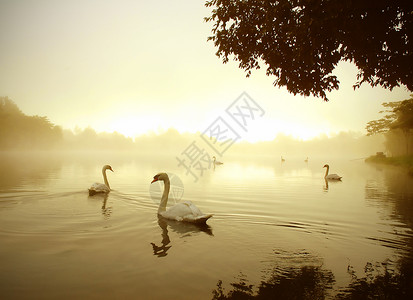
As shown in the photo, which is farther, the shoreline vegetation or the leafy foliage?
the shoreline vegetation

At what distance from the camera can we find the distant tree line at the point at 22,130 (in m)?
88.4

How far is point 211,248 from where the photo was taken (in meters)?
7.55

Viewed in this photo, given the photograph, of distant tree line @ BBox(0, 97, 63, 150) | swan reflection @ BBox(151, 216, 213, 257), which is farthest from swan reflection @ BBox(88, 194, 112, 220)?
distant tree line @ BBox(0, 97, 63, 150)

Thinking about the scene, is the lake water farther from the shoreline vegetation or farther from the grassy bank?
the grassy bank

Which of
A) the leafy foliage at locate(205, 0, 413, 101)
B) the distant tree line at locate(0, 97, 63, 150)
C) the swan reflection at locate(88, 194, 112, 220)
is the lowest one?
the swan reflection at locate(88, 194, 112, 220)

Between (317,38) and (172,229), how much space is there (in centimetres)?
808

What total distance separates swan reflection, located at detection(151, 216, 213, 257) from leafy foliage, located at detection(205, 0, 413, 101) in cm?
671

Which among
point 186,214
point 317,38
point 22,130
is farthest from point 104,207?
point 22,130

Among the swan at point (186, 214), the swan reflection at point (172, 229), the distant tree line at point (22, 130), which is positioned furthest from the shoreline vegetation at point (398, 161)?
the distant tree line at point (22, 130)

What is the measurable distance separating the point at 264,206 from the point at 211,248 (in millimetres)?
6598

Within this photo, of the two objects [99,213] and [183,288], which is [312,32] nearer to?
[183,288]

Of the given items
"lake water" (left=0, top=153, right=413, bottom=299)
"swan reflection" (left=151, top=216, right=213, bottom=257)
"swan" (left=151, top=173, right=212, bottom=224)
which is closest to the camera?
"lake water" (left=0, top=153, right=413, bottom=299)

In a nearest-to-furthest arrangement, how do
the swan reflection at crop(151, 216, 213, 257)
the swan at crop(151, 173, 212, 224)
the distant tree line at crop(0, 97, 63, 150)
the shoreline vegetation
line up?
the swan reflection at crop(151, 216, 213, 257)
the swan at crop(151, 173, 212, 224)
the shoreline vegetation
the distant tree line at crop(0, 97, 63, 150)

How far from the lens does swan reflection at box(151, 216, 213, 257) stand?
7.44 meters
